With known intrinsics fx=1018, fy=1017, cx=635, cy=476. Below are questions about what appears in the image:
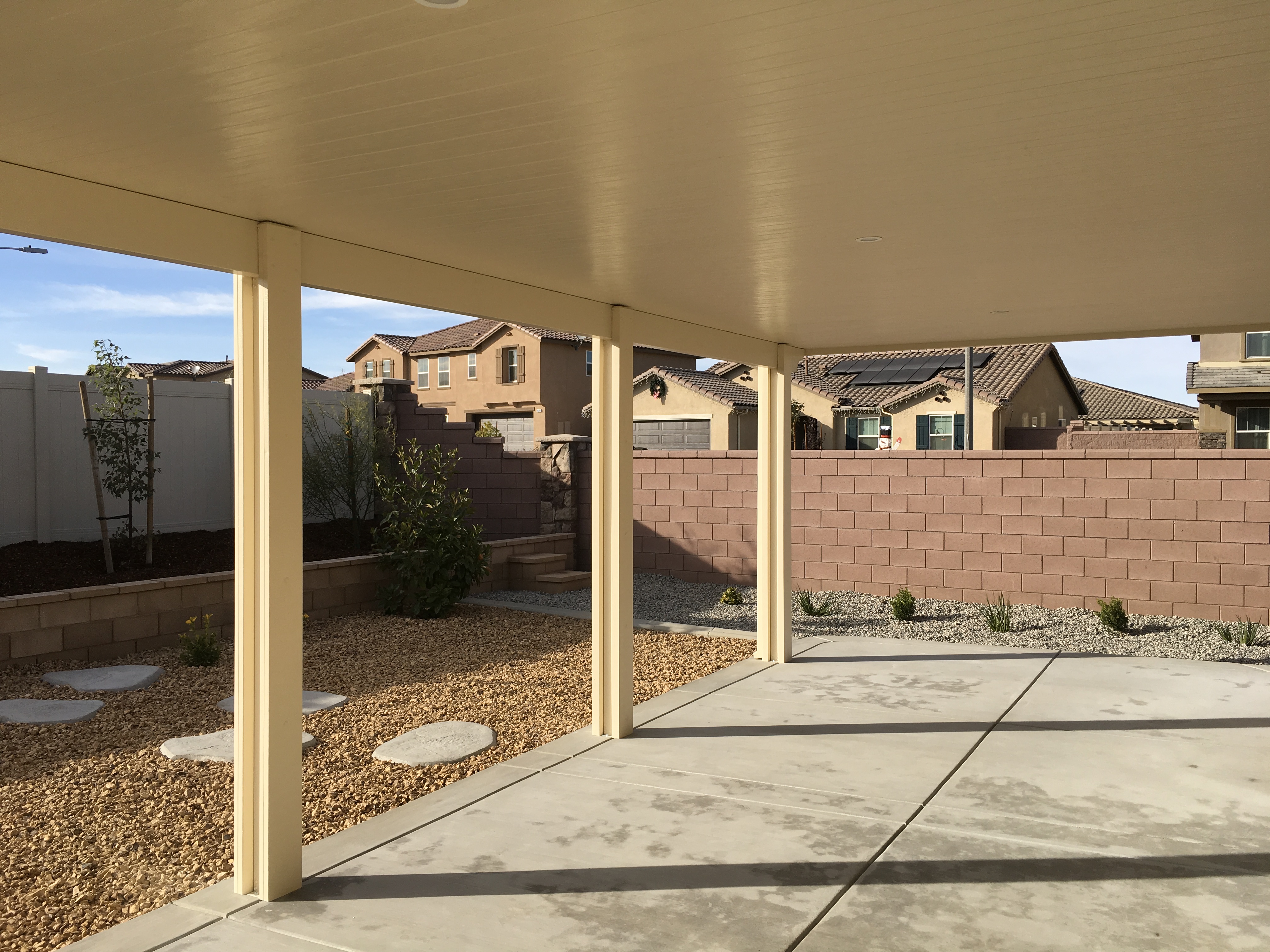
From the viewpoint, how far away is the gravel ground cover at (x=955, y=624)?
845 cm

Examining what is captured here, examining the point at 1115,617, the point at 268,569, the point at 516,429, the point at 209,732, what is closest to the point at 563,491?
the point at 1115,617

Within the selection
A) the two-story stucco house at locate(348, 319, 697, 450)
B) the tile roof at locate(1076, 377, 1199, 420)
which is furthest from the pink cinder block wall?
the tile roof at locate(1076, 377, 1199, 420)

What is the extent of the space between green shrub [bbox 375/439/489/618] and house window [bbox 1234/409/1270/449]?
20.2 meters

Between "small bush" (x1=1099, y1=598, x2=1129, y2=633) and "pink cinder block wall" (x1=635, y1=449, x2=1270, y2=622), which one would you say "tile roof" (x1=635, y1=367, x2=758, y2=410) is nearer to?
"pink cinder block wall" (x1=635, y1=449, x2=1270, y2=622)

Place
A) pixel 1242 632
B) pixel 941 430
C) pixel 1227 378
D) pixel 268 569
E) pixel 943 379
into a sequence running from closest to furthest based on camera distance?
pixel 268 569
pixel 1242 632
pixel 1227 378
pixel 943 379
pixel 941 430

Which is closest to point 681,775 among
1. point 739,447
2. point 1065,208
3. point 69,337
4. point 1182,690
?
point 1065,208

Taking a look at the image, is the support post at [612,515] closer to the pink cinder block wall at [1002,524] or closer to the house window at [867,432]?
the pink cinder block wall at [1002,524]

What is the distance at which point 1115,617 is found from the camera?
8.84m

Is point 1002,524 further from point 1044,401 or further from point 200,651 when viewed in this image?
point 1044,401

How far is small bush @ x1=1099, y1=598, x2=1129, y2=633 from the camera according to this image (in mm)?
8844

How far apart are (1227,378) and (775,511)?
19.0 m

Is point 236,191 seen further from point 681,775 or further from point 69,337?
point 69,337

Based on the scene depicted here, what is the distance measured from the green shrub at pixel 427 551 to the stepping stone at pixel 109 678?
2.67 m

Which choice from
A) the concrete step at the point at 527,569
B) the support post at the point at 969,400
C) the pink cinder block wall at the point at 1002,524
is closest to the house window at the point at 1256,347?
the support post at the point at 969,400
